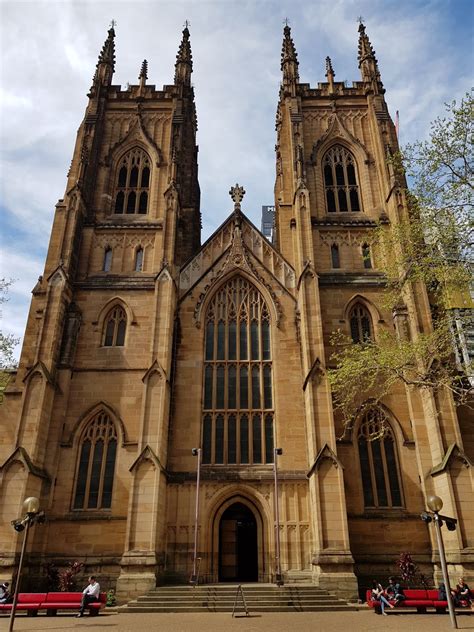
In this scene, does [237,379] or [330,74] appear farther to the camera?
[330,74]

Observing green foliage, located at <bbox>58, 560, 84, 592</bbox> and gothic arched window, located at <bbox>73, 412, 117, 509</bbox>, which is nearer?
green foliage, located at <bbox>58, 560, 84, 592</bbox>

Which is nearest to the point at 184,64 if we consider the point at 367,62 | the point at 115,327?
the point at 367,62

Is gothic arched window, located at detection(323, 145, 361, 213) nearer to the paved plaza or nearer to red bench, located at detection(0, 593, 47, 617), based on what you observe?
the paved plaza

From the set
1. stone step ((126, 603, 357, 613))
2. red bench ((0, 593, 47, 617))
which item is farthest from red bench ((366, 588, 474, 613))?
red bench ((0, 593, 47, 617))

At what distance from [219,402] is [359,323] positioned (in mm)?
8008

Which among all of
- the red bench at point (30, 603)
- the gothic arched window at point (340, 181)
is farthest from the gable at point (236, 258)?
the red bench at point (30, 603)

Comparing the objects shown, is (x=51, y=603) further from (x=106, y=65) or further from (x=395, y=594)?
(x=106, y=65)

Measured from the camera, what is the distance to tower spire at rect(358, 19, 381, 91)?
31797mm

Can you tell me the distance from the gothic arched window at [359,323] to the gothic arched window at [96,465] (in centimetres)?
1238

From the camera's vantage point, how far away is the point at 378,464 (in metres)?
20.6

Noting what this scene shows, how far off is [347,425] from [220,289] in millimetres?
9302

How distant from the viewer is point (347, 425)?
68.7 feet

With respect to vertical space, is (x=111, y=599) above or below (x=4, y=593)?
below

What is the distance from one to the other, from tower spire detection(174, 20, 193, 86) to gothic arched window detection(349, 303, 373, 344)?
2008 centimetres
